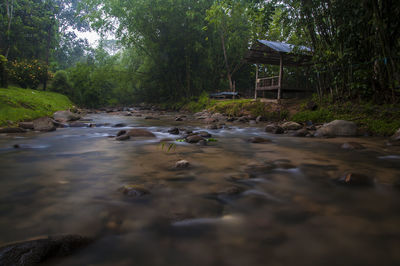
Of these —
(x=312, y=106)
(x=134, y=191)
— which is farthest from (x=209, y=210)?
(x=312, y=106)

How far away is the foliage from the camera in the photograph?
49.1ft

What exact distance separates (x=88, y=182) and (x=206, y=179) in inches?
48.0

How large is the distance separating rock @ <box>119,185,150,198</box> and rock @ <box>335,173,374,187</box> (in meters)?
1.93

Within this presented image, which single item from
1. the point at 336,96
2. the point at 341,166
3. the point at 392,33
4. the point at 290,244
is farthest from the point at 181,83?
the point at 290,244

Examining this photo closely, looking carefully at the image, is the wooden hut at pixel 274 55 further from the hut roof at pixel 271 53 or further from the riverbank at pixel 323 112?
the riverbank at pixel 323 112

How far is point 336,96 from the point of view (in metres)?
7.86

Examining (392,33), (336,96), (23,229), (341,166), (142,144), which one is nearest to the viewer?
(23,229)

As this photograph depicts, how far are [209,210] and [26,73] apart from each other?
18.5m

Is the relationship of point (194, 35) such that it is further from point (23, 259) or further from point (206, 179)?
point (23, 259)

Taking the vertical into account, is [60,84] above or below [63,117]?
above

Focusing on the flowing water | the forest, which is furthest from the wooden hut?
the flowing water

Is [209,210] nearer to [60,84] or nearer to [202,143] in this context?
[202,143]

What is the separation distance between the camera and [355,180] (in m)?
2.39

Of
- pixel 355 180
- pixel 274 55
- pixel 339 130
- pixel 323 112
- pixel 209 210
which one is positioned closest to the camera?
pixel 209 210
